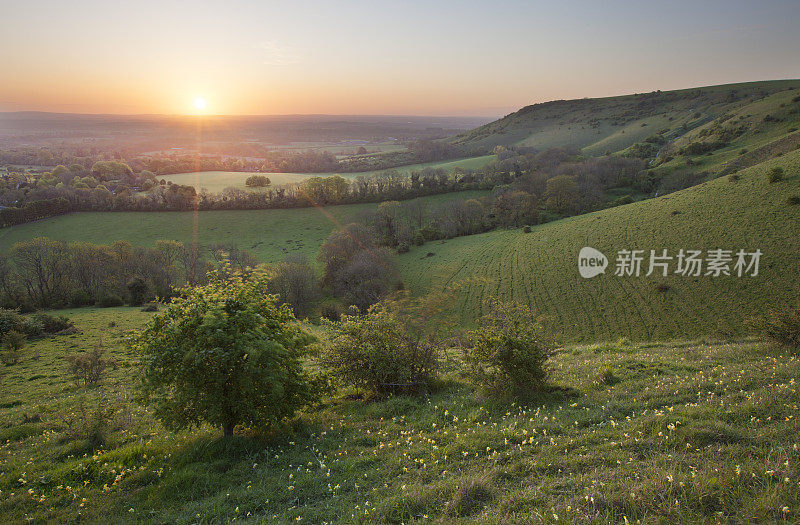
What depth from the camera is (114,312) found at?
45.6 m

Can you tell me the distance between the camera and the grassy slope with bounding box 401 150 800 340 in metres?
31.8

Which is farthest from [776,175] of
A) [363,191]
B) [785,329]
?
[363,191]

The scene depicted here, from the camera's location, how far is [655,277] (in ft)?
124

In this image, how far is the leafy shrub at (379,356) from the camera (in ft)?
46.1

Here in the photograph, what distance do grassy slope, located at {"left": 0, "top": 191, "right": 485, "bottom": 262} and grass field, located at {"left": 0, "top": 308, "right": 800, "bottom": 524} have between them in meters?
62.0

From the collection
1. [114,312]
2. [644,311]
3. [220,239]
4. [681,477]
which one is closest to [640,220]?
[644,311]

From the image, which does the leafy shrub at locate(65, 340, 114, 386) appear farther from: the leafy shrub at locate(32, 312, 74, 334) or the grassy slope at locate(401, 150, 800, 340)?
the grassy slope at locate(401, 150, 800, 340)

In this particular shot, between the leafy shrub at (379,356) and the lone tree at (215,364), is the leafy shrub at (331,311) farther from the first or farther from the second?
the lone tree at (215,364)

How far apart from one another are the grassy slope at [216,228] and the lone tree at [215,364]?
2428 inches

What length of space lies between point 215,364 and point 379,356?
608cm

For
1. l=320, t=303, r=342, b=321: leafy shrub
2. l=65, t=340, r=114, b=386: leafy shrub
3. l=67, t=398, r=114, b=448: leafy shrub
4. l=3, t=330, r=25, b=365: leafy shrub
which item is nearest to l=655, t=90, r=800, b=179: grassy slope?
l=320, t=303, r=342, b=321: leafy shrub

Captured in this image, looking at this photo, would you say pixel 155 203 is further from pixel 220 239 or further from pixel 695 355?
pixel 695 355

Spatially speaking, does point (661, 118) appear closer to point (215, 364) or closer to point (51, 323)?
point (215, 364)

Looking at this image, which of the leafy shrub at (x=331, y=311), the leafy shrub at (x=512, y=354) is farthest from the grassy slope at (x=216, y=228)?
the leafy shrub at (x=512, y=354)
